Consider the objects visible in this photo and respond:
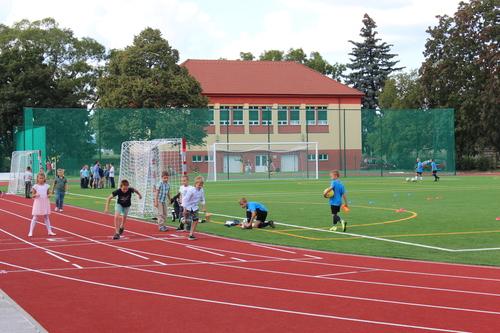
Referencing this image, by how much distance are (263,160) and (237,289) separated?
42967 mm

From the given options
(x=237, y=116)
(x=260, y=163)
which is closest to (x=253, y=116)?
(x=237, y=116)

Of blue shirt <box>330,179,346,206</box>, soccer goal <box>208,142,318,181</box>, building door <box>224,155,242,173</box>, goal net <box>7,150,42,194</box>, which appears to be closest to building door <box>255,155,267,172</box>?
soccer goal <box>208,142,318,181</box>

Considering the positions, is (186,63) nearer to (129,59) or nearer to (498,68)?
(129,59)

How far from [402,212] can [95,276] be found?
521 inches

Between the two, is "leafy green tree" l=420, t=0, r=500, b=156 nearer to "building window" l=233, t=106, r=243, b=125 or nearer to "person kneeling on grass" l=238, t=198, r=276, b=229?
"building window" l=233, t=106, r=243, b=125

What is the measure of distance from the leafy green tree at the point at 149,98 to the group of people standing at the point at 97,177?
6.73 m

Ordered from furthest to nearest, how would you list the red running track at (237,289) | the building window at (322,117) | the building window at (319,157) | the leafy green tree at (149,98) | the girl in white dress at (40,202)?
the building window at (322,117) → the building window at (319,157) → the leafy green tree at (149,98) → the girl in white dress at (40,202) → the red running track at (237,289)

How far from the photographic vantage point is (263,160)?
51812 mm

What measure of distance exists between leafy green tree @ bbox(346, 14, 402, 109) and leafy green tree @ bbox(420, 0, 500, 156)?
24507 millimetres

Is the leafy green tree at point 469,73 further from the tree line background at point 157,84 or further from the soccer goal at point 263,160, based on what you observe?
the soccer goal at point 263,160

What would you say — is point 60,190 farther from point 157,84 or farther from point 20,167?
point 157,84

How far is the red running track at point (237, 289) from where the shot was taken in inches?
280

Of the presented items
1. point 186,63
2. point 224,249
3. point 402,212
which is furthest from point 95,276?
point 186,63

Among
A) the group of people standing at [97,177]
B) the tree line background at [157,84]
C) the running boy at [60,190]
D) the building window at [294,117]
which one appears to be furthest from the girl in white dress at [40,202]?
the building window at [294,117]
